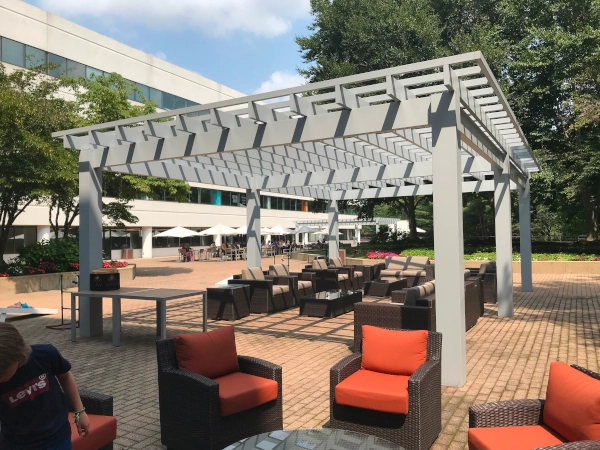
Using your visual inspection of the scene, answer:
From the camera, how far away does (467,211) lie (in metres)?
40.1

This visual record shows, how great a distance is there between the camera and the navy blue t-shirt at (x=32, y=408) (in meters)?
2.21

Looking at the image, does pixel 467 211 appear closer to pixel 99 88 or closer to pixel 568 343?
pixel 99 88

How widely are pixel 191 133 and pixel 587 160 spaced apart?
18829 millimetres

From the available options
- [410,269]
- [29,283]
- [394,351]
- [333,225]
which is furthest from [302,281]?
[29,283]

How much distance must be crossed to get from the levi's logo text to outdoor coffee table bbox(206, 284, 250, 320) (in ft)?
25.1

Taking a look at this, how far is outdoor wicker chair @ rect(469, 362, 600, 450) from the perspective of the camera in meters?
2.83

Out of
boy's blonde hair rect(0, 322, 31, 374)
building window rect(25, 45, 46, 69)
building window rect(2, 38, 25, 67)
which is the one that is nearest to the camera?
boy's blonde hair rect(0, 322, 31, 374)

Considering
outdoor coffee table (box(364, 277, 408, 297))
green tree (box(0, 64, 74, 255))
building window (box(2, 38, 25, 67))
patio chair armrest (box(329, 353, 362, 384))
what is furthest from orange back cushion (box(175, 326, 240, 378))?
building window (box(2, 38, 25, 67))

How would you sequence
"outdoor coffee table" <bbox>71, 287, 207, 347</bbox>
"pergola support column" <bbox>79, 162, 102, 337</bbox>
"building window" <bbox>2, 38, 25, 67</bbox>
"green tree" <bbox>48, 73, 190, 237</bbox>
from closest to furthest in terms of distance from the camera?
"outdoor coffee table" <bbox>71, 287, 207, 347</bbox> < "pergola support column" <bbox>79, 162, 102, 337</bbox> < "green tree" <bbox>48, 73, 190, 237</bbox> < "building window" <bbox>2, 38, 25, 67</bbox>

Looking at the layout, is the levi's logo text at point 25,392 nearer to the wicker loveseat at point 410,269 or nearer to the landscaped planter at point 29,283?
the wicker loveseat at point 410,269

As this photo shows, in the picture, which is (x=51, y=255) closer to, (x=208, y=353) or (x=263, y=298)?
(x=263, y=298)

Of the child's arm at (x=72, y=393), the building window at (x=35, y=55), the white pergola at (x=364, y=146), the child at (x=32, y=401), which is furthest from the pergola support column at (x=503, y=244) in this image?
the building window at (x=35, y=55)

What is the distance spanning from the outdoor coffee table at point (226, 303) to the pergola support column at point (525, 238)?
783cm

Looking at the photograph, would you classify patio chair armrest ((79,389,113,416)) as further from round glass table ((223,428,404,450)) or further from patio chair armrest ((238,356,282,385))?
patio chair armrest ((238,356,282,385))
